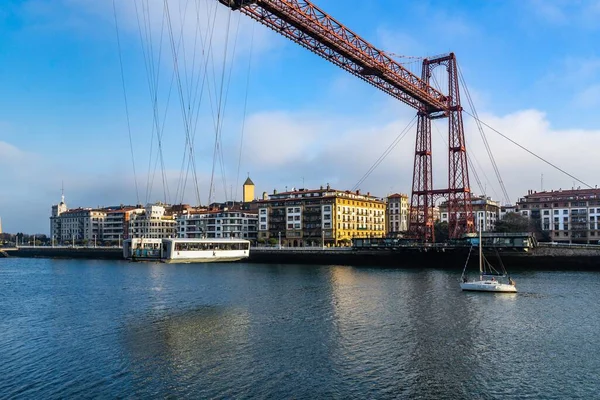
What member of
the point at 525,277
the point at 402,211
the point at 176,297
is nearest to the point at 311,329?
the point at 176,297

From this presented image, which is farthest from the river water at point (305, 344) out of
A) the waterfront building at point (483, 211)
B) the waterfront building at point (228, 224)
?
the waterfront building at point (483, 211)

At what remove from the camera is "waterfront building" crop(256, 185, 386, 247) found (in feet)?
346

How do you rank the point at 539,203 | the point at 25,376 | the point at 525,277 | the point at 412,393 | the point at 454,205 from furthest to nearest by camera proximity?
1. the point at 539,203
2. the point at 454,205
3. the point at 525,277
4. the point at 25,376
5. the point at 412,393

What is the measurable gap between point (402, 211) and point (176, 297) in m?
97.0

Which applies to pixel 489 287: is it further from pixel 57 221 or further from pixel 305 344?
pixel 57 221

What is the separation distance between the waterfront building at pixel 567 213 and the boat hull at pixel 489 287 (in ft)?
247

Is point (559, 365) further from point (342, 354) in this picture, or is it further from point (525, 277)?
point (525, 277)

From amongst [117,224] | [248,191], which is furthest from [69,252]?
[248,191]

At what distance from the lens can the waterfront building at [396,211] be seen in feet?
429

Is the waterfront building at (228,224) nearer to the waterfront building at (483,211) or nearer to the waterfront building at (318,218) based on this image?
the waterfront building at (318,218)

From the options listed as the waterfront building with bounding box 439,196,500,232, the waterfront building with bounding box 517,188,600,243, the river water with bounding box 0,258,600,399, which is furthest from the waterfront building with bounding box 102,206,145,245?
the river water with bounding box 0,258,600,399

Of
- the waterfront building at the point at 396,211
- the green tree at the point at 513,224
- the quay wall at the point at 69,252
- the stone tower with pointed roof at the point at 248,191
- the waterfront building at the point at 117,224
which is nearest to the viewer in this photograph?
the green tree at the point at 513,224

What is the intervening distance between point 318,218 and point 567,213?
178ft

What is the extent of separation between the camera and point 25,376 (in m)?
19.9
